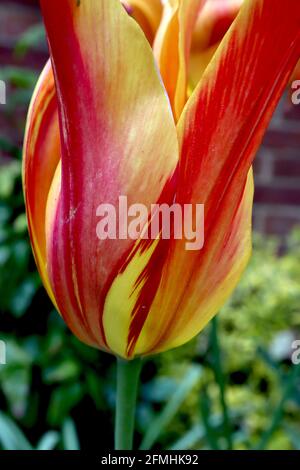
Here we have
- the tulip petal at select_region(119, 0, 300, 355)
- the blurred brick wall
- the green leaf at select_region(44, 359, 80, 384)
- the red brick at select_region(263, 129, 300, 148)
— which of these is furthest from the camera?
the red brick at select_region(263, 129, 300, 148)

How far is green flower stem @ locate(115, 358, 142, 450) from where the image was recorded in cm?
38

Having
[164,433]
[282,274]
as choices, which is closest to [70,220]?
[164,433]

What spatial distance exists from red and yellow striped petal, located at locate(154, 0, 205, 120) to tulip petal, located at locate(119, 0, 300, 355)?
3 cm

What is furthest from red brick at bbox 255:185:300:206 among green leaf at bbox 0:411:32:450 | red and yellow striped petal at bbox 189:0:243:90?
red and yellow striped petal at bbox 189:0:243:90

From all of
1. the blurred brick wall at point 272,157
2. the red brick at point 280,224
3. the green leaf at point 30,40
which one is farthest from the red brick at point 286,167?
the green leaf at point 30,40

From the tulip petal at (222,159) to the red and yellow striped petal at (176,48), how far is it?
0.03 meters

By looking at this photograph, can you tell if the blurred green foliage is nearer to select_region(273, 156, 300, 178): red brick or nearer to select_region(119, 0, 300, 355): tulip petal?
select_region(273, 156, 300, 178): red brick

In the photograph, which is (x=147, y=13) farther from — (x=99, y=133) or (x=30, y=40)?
(x=30, y=40)

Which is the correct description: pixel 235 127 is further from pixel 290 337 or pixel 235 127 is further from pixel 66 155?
pixel 290 337

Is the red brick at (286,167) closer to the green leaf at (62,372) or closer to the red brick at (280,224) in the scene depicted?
the red brick at (280,224)

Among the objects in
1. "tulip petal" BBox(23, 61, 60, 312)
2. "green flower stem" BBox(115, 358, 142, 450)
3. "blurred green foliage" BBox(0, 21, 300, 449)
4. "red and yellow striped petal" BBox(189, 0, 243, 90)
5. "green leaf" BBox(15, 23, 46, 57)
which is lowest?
"blurred green foliage" BBox(0, 21, 300, 449)

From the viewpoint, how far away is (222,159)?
12.5 inches

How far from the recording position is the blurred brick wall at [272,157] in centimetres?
154

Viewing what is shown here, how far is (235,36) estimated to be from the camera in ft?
0.97
